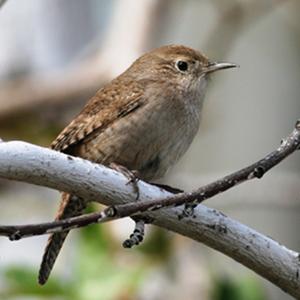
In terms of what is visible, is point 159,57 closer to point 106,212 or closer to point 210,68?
point 210,68

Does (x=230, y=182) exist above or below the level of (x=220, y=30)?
below

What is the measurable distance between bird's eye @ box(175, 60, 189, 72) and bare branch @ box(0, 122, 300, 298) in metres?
1.19

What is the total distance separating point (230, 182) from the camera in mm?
2699

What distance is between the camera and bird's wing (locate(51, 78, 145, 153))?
387 centimetres

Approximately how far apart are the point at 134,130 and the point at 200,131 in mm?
2948

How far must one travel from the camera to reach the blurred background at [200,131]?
4828 millimetres

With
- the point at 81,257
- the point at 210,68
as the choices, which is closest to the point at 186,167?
the point at 81,257

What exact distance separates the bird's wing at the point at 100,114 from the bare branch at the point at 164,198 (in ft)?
2.62

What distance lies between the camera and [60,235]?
3.81m

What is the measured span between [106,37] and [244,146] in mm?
1524

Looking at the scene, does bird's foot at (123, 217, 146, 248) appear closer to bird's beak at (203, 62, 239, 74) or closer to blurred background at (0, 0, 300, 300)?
blurred background at (0, 0, 300, 300)

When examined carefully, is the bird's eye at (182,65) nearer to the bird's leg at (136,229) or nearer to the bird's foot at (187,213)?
the bird's leg at (136,229)

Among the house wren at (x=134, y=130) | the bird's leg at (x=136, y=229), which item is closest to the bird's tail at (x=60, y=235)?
the house wren at (x=134, y=130)

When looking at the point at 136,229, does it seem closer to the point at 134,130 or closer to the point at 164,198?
the point at 164,198
